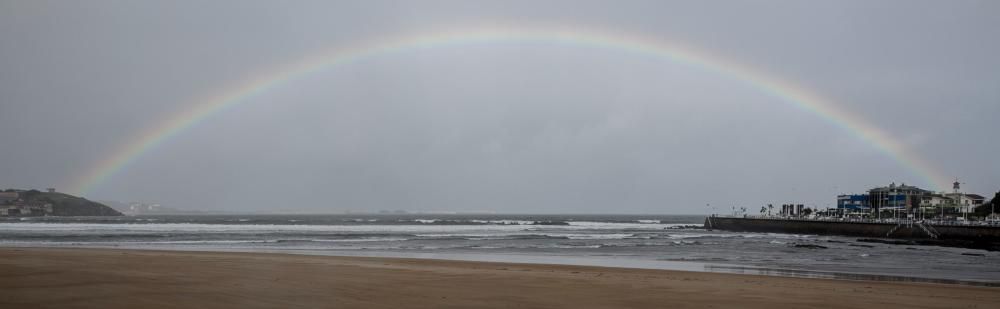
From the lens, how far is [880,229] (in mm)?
78062

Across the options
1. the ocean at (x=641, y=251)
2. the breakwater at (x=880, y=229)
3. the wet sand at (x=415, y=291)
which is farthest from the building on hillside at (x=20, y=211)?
the wet sand at (x=415, y=291)

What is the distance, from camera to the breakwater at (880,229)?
2532 inches

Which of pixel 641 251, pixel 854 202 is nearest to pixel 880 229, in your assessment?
pixel 641 251

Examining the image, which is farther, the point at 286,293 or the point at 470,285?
the point at 470,285

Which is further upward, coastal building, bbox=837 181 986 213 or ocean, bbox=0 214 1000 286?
coastal building, bbox=837 181 986 213

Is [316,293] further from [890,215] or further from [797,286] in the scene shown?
[890,215]

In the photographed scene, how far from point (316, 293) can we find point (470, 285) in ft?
13.2

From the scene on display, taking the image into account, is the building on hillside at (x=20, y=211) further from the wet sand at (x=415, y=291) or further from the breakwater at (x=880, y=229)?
the wet sand at (x=415, y=291)

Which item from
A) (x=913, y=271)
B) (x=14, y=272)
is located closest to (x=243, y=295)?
(x=14, y=272)

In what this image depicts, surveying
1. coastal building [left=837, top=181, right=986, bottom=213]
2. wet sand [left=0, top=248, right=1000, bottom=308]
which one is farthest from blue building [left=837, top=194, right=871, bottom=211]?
wet sand [left=0, top=248, right=1000, bottom=308]

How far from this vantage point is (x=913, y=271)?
26.6 metres

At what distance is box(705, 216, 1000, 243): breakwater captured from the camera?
211 feet

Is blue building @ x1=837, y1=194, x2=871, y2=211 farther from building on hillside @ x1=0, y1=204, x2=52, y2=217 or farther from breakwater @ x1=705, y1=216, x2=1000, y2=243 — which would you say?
building on hillside @ x1=0, y1=204, x2=52, y2=217

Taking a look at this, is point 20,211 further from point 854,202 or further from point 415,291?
point 415,291
